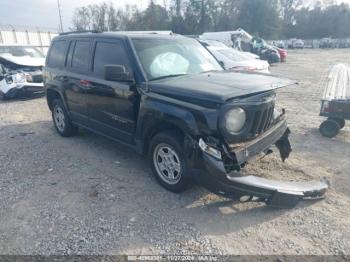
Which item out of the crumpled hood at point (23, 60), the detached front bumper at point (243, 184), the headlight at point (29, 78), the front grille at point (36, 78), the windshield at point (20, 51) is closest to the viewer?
the detached front bumper at point (243, 184)

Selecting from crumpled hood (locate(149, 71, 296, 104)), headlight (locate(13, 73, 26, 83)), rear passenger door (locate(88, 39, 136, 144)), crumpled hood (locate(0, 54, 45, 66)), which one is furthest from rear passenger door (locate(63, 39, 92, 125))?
crumpled hood (locate(0, 54, 45, 66))

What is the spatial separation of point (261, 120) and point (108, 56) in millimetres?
2465

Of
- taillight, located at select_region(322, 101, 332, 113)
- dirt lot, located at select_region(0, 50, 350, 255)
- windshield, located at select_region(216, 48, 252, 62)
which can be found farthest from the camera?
windshield, located at select_region(216, 48, 252, 62)

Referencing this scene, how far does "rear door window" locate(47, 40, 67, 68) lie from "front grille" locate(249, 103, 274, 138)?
3942 mm

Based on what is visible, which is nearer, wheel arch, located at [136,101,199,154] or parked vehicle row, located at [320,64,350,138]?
wheel arch, located at [136,101,199,154]

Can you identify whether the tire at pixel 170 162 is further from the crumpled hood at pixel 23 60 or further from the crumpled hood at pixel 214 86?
the crumpled hood at pixel 23 60

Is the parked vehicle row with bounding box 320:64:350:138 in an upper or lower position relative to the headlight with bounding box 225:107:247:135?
lower

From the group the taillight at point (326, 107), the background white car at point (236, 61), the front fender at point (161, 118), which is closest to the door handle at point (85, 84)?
the front fender at point (161, 118)

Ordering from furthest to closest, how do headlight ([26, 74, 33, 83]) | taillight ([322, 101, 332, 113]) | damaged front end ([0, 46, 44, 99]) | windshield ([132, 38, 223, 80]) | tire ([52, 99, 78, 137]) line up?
headlight ([26, 74, 33, 83]), damaged front end ([0, 46, 44, 99]), tire ([52, 99, 78, 137]), taillight ([322, 101, 332, 113]), windshield ([132, 38, 223, 80])

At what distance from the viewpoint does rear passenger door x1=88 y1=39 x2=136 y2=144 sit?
4.20 meters

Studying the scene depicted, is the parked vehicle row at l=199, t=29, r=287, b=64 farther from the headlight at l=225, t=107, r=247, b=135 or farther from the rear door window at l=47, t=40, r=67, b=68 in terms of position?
the headlight at l=225, t=107, r=247, b=135

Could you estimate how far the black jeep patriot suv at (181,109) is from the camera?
324cm

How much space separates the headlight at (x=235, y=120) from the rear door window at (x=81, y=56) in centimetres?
282

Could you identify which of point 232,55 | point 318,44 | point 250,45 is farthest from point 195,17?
point 232,55
